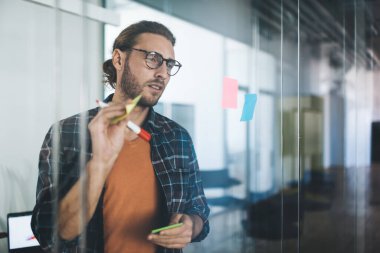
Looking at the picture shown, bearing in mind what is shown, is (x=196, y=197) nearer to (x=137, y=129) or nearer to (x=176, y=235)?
(x=176, y=235)

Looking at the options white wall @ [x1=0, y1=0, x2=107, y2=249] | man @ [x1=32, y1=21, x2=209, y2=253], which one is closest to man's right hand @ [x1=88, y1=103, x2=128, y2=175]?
man @ [x1=32, y1=21, x2=209, y2=253]

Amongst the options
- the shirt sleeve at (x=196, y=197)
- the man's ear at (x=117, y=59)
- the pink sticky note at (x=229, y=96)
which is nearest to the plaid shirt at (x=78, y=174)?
the shirt sleeve at (x=196, y=197)

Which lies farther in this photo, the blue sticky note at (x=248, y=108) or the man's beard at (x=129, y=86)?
the blue sticky note at (x=248, y=108)

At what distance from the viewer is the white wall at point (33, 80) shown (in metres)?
1.45

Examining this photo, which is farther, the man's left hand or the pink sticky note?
the pink sticky note

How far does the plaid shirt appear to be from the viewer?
1325mm

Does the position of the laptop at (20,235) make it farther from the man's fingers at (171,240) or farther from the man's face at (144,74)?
the man's face at (144,74)

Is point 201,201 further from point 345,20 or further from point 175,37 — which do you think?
point 345,20

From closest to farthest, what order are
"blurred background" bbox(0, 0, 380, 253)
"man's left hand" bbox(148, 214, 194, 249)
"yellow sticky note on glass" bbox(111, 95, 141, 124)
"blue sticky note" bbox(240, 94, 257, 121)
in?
"yellow sticky note on glass" bbox(111, 95, 141, 124), "man's left hand" bbox(148, 214, 194, 249), "blurred background" bbox(0, 0, 380, 253), "blue sticky note" bbox(240, 94, 257, 121)

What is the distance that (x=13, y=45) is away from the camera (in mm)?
1686

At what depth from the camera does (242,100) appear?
193cm

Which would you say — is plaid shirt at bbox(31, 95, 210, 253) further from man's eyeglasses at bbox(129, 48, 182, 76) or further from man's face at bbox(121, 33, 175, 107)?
man's eyeglasses at bbox(129, 48, 182, 76)

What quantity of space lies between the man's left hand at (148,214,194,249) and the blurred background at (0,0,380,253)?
0.11m

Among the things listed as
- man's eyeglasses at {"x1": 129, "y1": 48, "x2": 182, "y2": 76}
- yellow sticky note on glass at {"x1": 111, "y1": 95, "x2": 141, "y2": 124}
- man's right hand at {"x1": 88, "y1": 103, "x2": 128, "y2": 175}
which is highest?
man's eyeglasses at {"x1": 129, "y1": 48, "x2": 182, "y2": 76}
